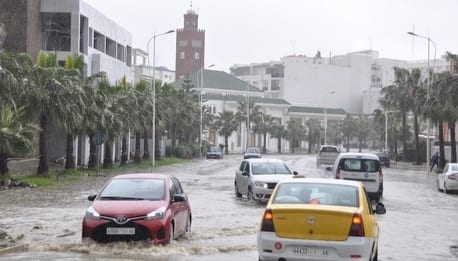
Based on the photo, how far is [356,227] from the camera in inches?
438

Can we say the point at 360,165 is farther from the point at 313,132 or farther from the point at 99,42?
the point at 313,132

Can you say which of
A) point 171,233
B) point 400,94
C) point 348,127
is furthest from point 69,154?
point 348,127

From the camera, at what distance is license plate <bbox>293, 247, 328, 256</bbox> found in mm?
10992

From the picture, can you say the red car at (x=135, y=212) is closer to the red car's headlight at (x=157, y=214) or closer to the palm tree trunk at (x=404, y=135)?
the red car's headlight at (x=157, y=214)

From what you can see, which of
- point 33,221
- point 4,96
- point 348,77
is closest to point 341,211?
point 33,221

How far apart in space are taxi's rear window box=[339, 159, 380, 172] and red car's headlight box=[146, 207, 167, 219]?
1554 centimetres

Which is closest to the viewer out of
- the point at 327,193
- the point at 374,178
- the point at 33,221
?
the point at 327,193

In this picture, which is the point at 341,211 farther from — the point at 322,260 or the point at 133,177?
the point at 133,177

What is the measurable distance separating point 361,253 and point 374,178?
59.1 feet

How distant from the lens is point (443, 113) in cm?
5847

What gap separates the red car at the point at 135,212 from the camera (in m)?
14.0

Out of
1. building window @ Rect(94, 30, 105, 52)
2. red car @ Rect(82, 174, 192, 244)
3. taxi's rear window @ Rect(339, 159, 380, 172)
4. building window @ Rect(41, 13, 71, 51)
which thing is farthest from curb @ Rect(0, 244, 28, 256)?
building window @ Rect(94, 30, 105, 52)

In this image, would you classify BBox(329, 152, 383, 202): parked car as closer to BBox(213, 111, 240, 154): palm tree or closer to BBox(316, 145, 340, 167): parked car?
BBox(316, 145, 340, 167): parked car

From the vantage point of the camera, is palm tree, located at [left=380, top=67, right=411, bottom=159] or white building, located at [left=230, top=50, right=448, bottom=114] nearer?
palm tree, located at [left=380, top=67, right=411, bottom=159]
